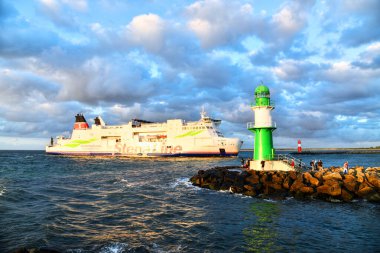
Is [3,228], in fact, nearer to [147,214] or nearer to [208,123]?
[147,214]

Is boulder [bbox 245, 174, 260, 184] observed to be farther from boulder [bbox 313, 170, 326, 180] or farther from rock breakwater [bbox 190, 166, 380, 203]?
boulder [bbox 313, 170, 326, 180]

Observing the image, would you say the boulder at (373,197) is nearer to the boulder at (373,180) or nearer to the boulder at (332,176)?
the boulder at (373,180)

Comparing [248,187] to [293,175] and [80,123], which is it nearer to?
[293,175]

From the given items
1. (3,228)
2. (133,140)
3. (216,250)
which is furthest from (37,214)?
(133,140)

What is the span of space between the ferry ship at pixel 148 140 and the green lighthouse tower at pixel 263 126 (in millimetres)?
39369

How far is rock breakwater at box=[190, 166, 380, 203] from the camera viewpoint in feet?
56.4

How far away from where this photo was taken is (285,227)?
11.8 metres

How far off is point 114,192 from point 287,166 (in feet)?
41.1

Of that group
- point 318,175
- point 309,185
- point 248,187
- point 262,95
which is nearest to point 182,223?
point 248,187

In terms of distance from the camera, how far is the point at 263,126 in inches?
869

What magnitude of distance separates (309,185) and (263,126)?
18.8 ft

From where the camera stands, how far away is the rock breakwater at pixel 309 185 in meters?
A: 17.2

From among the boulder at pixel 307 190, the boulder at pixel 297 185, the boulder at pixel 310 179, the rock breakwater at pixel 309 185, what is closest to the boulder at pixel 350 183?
the rock breakwater at pixel 309 185

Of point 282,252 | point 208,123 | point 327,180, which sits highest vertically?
point 208,123
